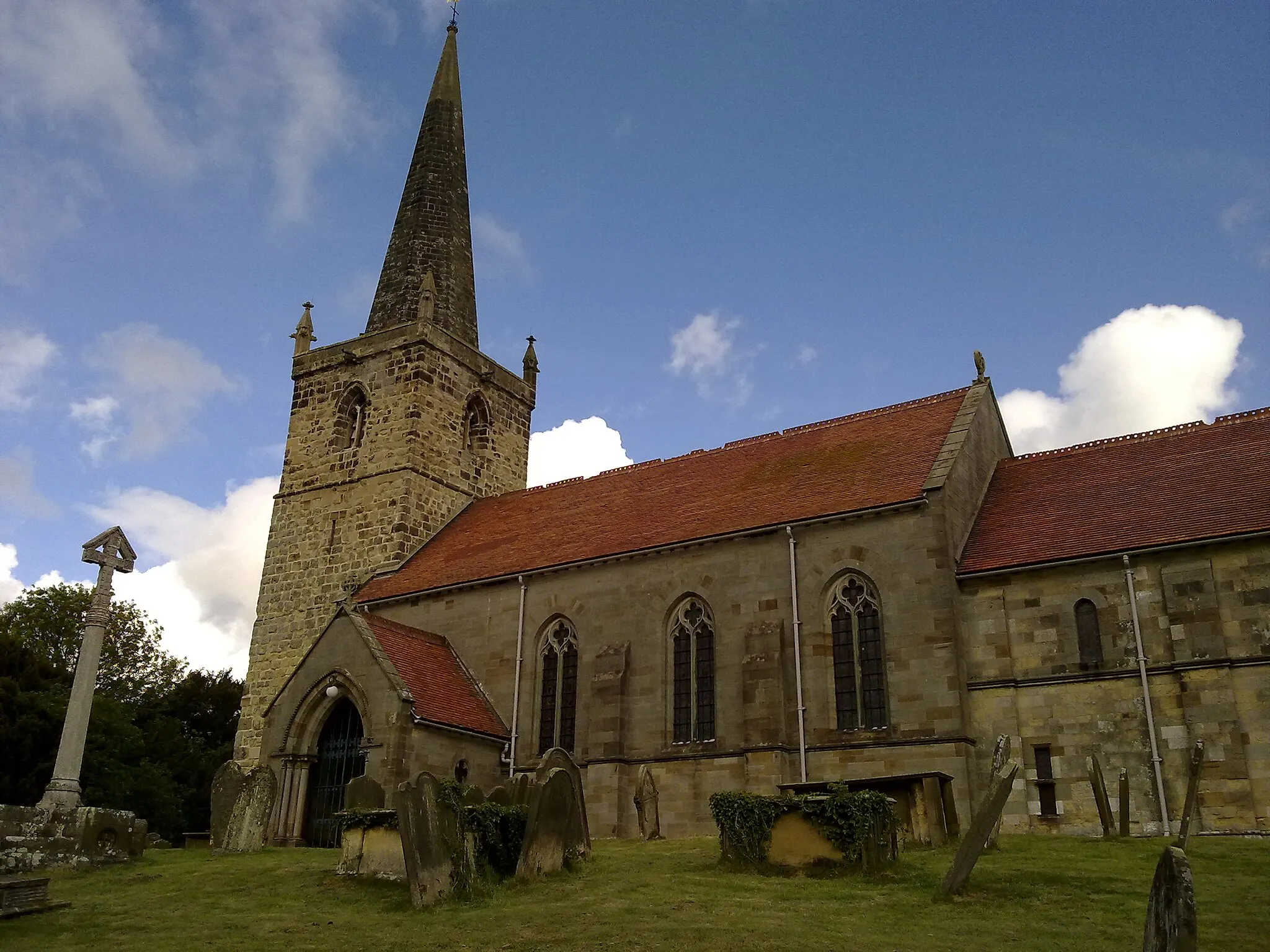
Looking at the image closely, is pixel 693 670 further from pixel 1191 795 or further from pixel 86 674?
pixel 86 674

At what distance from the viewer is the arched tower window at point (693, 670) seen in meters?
25.3

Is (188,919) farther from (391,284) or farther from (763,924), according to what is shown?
(391,284)

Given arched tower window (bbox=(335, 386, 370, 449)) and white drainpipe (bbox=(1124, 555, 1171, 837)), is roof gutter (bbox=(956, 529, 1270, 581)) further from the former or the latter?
arched tower window (bbox=(335, 386, 370, 449))

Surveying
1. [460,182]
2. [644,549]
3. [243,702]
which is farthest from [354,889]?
[460,182]

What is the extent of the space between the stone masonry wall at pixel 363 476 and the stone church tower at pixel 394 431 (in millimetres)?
46

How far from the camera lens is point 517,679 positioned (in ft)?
92.6

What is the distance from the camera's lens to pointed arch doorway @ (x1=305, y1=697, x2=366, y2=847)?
2639 cm

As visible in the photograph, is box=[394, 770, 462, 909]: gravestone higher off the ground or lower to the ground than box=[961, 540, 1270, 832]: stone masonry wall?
lower

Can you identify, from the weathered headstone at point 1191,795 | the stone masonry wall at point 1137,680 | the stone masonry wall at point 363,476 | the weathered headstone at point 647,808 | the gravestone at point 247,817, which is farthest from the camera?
the stone masonry wall at point 363,476

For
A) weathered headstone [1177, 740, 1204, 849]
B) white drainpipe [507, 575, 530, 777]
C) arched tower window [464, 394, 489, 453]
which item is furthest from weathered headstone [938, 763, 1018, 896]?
arched tower window [464, 394, 489, 453]

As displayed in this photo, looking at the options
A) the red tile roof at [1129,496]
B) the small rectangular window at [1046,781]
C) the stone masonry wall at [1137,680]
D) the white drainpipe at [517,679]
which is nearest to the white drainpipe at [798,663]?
the stone masonry wall at [1137,680]

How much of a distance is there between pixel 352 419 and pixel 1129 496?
25.0 metres

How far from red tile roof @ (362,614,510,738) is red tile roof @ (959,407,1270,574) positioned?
39.7 feet

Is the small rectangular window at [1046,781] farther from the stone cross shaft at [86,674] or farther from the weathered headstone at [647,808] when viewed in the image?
the stone cross shaft at [86,674]
